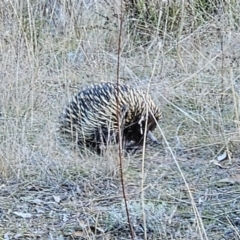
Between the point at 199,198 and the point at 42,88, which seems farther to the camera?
the point at 42,88

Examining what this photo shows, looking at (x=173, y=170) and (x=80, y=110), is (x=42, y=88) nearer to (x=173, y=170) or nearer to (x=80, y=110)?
(x=80, y=110)

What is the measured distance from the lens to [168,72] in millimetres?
4414

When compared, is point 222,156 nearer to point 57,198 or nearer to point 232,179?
point 232,179

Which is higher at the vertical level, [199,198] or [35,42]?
[35,42]

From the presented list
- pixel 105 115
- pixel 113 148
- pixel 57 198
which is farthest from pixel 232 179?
pixel 105 115

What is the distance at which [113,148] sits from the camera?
10.3 feet

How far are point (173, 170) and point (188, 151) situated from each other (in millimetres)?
314

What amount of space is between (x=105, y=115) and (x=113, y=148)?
42cm

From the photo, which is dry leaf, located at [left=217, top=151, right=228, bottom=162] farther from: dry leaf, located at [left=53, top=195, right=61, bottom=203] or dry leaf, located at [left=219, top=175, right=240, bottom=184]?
dry leaf, located at [left=53, top=195, right=61, bottom=203]

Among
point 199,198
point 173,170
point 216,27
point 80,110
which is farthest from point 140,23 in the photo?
point 199,198

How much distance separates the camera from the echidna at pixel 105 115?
347 cm

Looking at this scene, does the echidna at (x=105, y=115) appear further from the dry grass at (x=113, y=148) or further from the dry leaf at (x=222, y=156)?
the dry leaf at (x=222, y=156)

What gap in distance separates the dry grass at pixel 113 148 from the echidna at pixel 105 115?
10cm

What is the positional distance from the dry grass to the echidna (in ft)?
0.31
